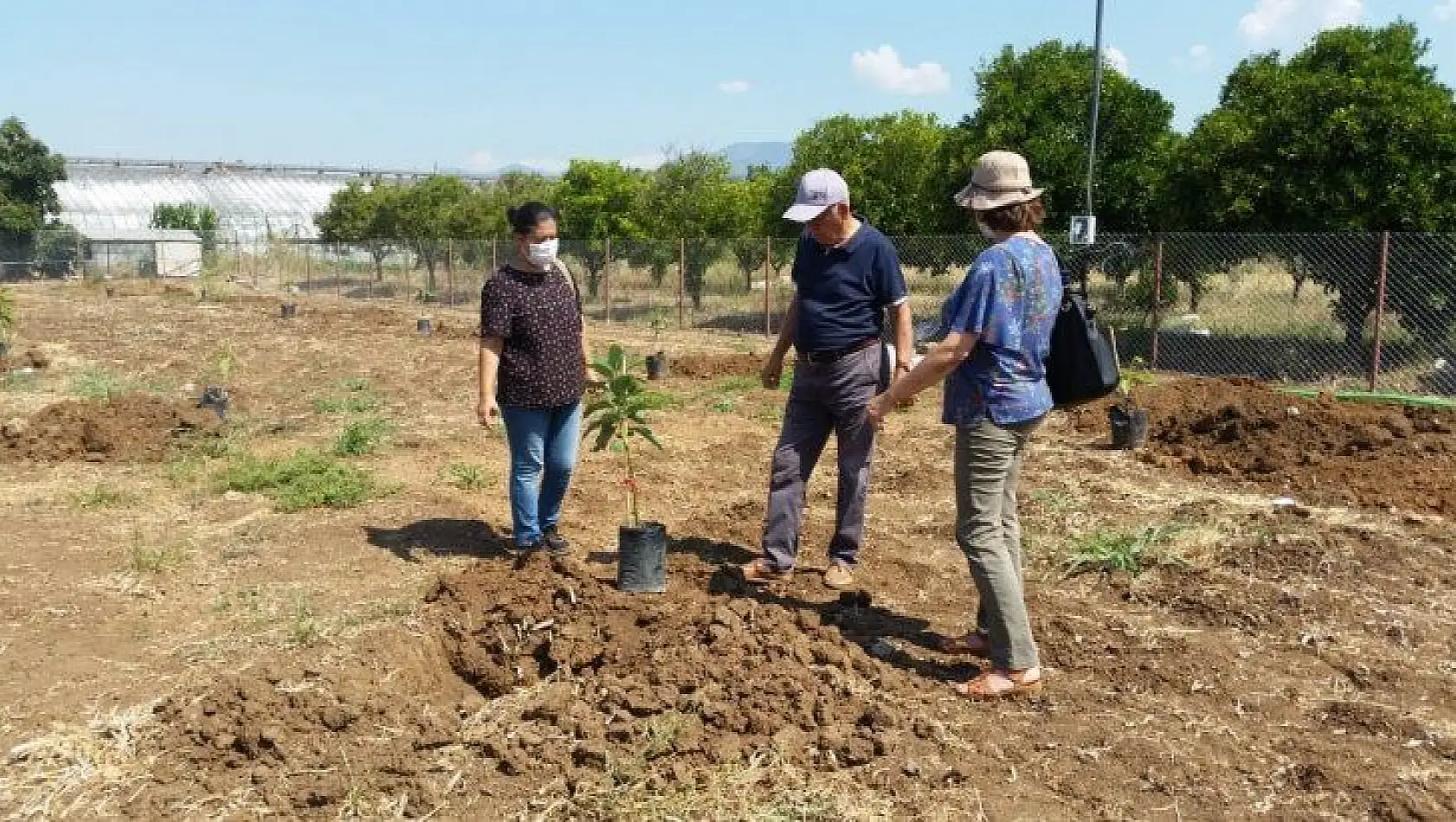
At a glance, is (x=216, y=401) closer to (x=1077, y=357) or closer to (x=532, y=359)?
(x=532, y=359)

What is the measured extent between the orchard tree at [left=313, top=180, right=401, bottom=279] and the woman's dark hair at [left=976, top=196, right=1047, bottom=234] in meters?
33.9

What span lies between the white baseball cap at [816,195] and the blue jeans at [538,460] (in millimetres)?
1499

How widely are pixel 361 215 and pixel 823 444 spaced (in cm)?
3606

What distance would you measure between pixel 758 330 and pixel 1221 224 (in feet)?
26.8

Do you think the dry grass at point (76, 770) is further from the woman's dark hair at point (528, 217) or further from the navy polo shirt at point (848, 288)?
the navy polo shirt at point (848, 288)

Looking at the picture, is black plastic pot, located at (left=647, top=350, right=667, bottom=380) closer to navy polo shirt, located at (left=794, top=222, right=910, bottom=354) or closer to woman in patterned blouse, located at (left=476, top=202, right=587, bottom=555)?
woman in patterned blouse, located at (left=476, top=202, right=587, bottom=555)

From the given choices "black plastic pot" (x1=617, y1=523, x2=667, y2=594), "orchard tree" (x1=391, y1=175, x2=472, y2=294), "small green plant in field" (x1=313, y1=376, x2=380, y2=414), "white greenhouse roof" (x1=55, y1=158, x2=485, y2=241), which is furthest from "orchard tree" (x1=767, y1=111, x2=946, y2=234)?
"white greenhouse roof" (x1=55, y1=158, x2=485, y2=241)

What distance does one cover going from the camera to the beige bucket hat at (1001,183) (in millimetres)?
3352

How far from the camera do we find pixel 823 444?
4598mm

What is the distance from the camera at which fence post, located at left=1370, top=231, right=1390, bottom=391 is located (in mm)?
10195

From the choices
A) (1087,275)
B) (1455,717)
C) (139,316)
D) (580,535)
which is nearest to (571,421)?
(580,535)

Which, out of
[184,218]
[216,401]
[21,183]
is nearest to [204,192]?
[184,218]

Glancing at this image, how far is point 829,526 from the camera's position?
5.75 meters

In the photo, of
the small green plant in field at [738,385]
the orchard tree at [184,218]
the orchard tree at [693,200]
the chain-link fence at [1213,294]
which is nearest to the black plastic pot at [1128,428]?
the chain-link fence at [1213,294]
